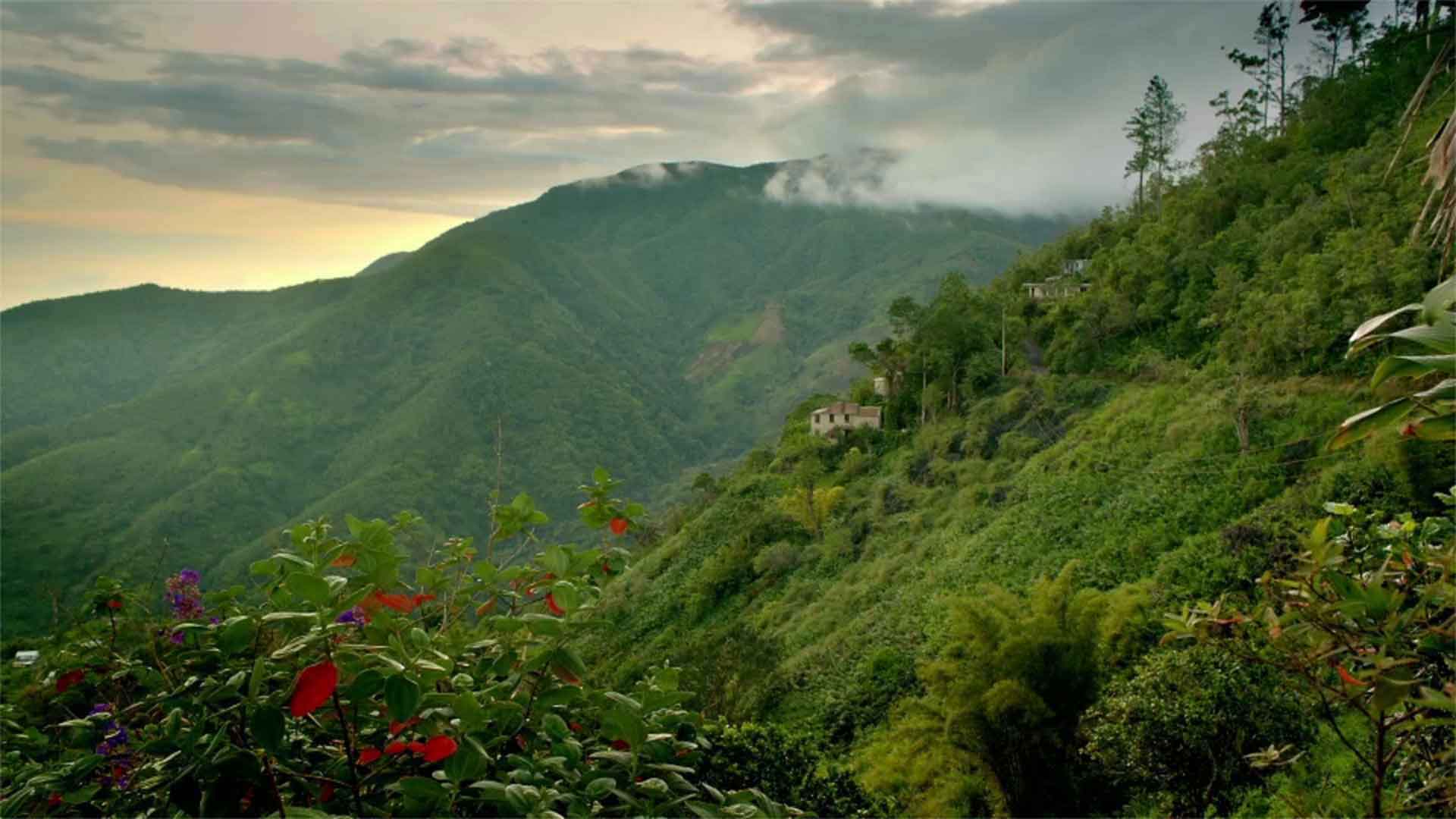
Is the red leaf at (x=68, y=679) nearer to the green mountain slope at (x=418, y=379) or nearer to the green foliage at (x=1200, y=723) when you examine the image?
the green foliage at (x=1200, y=723)

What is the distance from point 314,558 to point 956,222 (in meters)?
171

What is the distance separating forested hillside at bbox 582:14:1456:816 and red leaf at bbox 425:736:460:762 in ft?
2.83

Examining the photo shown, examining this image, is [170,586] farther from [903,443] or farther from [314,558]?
[903,443]

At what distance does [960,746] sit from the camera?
9156mm

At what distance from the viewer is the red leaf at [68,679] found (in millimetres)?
1791

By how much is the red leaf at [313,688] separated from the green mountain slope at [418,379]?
38324 mm

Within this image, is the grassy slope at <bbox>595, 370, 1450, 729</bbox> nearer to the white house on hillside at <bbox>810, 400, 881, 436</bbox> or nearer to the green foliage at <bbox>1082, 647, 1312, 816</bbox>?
the green foliage at <bbox>1082, 647, 1312, 816</bbox>

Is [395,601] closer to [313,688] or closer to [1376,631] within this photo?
[313,688]

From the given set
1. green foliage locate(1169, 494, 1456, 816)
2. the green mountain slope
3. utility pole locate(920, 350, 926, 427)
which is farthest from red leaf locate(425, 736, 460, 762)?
the green mountain slope

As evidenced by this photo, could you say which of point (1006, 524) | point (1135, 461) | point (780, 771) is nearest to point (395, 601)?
point (780, 771)

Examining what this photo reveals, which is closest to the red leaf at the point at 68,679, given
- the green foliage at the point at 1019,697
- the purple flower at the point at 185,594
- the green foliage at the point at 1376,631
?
the purple flower at the point at 185,594

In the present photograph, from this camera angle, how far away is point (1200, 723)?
622cm

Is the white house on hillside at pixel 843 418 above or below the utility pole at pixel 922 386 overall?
below

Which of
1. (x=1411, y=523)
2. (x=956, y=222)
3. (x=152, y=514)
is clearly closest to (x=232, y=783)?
(x=1411, y=523)
